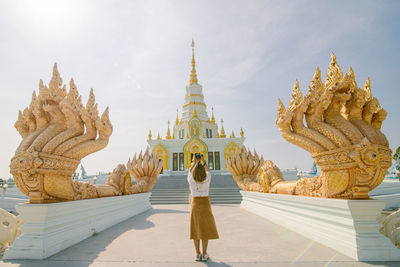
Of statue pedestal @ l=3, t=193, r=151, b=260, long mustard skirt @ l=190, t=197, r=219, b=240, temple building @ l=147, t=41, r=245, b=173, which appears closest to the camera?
long mustard skirt @ l=190, t=197, r=219, b=240

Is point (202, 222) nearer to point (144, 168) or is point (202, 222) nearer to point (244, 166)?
point (244, 166)

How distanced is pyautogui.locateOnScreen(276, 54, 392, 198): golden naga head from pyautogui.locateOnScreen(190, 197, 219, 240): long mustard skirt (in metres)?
→ 2.15

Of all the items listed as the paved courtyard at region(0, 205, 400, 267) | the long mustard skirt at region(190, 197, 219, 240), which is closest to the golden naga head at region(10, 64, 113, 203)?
the paved courtyard at region(0, 205, 400, 267)

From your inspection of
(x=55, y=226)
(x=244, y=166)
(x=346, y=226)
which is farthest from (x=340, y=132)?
(x=244, y=166)

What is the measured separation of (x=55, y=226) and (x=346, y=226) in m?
4.46

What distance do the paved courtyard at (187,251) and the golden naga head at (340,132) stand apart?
1.01 meters

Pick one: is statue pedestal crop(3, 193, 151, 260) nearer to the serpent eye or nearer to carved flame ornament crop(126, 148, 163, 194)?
carved flame ornament crop(126, 148, 163, 194)

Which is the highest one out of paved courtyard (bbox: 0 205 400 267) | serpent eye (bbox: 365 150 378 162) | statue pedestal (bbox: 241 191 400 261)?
serpent eye (bbox: 365 150 378 162)

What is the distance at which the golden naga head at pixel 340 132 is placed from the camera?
11.6ft

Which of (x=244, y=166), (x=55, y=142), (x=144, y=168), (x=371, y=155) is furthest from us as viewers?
(x=144, y=168)

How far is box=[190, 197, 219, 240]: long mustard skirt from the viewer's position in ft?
10.3

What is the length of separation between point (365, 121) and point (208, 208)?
315 cm

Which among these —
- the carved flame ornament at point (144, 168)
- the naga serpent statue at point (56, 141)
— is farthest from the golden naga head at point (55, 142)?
the carved flame ornament at point (144, 168)

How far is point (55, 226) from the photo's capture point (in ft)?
12.0
